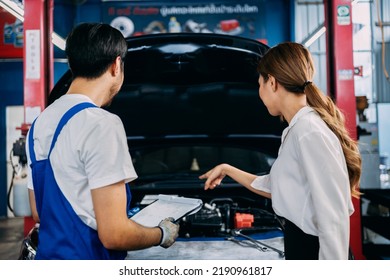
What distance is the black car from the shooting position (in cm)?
141

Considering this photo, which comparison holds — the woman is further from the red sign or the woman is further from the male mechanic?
the red sign

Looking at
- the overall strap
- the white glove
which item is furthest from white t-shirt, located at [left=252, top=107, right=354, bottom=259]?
the overall strap

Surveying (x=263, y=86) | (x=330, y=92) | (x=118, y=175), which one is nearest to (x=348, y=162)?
(x=263, y=86)

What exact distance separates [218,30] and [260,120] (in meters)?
3.92

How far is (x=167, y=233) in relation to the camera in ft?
3.13

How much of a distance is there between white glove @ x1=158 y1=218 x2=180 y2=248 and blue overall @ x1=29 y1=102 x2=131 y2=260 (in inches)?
6.0

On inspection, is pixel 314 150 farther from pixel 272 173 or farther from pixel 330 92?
pixel 330 92

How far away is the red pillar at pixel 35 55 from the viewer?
5.66 ft

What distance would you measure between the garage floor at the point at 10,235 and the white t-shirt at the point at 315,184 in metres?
2.97

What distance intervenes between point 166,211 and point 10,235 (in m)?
3.66

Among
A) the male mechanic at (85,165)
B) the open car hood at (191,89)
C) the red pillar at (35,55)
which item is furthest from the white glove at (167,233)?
the red pillar at (35,55)

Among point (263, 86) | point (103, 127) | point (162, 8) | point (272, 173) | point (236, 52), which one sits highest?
point (162, 8)

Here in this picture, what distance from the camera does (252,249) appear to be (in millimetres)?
1189

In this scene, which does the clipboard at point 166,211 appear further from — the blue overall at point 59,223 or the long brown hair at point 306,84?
the long brown hair at point 306,84
